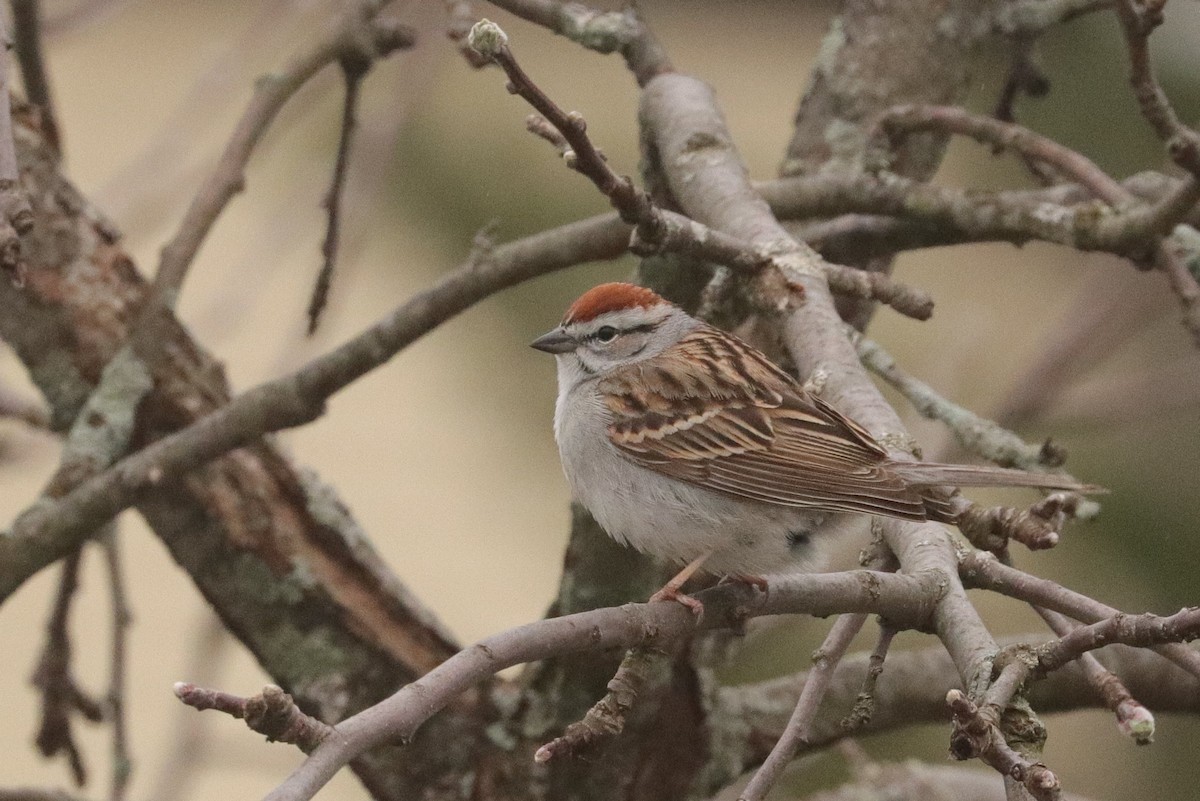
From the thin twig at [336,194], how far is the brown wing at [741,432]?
2.10ft

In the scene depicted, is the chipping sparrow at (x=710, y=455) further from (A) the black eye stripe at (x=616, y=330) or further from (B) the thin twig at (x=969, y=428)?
(B) the thin twig at (x=969, y=428)

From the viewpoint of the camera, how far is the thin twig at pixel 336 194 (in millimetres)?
2904

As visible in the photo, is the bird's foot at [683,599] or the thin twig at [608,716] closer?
the thin twig at [608,716]

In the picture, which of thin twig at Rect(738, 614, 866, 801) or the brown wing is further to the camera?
the brown wing

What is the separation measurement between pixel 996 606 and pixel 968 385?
2.54 ft

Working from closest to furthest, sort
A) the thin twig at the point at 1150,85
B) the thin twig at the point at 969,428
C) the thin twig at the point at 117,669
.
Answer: the thin twig at the point at 1150,85, the thin twig at the point at 969,428, the thin twig at the point at 117,669

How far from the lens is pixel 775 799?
11.2ft

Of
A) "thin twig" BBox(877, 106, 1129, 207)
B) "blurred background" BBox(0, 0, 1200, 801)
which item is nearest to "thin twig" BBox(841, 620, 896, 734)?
"thin twig" BBox(877, 106, 1129, 207)

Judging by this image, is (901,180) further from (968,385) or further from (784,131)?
(784,131)

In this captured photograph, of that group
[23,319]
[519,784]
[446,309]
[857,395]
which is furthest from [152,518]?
[857,395]

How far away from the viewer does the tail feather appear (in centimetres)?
204

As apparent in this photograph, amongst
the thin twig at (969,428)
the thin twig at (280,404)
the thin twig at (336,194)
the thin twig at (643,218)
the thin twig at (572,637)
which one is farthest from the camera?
the thin twig at (336,194)

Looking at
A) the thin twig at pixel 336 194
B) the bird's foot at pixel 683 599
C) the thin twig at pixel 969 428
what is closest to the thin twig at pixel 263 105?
the thin twig at pixel 336 194

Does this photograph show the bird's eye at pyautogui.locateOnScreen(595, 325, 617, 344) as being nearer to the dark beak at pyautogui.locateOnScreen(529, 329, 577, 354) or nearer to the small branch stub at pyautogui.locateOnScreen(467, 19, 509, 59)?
the dark beak at pyautogui.locateOnScreen(529, 329, 577, 354)
